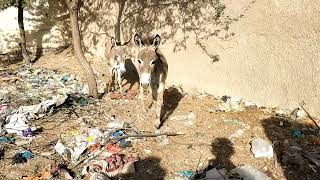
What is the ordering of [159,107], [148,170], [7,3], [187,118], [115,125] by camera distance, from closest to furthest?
[148,170]
[115,125]
[159,107]
[187,118]
[7,3]

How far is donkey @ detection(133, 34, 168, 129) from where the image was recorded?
7812 millimetres

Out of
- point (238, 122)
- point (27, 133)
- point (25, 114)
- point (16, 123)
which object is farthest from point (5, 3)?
point (238, 122)

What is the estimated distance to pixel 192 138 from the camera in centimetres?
760

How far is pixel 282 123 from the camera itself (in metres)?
7.92

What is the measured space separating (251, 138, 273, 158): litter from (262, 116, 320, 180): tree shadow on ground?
0.11 metres

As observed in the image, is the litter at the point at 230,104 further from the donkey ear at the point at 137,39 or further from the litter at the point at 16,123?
the litter at the point at 16,123

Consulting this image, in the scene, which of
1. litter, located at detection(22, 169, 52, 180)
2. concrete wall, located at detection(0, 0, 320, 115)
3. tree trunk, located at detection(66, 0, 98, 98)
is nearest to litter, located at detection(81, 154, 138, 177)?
litter, located at detection(22, 169, 52, 180)

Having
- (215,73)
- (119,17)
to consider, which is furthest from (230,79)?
(119,17)

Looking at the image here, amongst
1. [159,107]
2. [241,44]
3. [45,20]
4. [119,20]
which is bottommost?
[159,107]

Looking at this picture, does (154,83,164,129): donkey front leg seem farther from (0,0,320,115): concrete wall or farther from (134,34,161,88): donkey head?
(0,0,320,115): concrete wall

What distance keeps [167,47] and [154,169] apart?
14.6 feet

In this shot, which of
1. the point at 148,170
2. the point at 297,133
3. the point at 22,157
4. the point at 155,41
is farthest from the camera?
the point at 155,41

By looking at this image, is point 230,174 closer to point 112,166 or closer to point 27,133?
point 112,166

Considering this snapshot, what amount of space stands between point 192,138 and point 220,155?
0.74 metres
